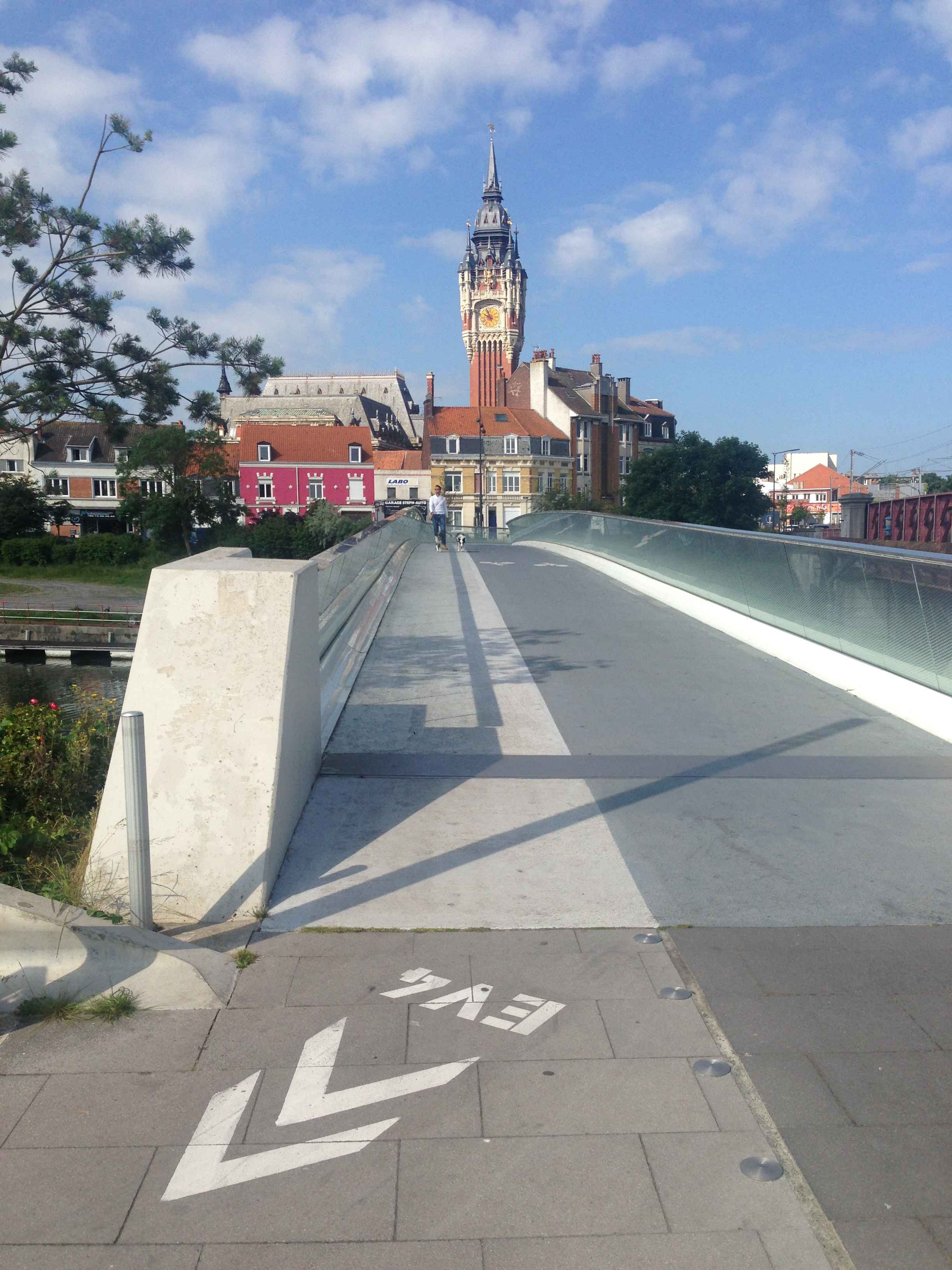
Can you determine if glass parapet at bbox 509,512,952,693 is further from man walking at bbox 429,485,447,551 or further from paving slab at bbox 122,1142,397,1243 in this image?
man walking at bbox 429,485,447,551

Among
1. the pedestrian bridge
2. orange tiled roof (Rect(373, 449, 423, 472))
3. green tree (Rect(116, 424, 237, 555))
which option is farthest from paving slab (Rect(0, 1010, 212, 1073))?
orange tiled roof (Rect(373, 449, 423, 472))

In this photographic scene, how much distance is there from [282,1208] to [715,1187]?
114cm

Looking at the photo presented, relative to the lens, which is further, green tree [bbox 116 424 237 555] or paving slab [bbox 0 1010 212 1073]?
green tree [bbox 116 424 237 555]

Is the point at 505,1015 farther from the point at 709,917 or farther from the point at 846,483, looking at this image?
the point at 846,483

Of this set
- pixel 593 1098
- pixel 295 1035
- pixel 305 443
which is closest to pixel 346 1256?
pixel 593 1098

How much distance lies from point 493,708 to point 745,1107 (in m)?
5.45

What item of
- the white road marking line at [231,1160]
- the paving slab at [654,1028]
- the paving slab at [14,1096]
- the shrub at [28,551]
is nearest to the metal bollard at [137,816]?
the paving slab at [14,1096]

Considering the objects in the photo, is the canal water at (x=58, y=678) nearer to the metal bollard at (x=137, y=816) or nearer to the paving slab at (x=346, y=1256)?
the metal bollard at (x=137, y=816)

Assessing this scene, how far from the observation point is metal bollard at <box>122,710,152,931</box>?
4.30 meters

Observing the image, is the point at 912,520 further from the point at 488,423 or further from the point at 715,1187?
the point at 488,423

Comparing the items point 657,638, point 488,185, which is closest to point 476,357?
point 488,185

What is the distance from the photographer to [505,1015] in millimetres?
3846

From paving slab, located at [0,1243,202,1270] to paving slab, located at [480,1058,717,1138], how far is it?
900 millimetres

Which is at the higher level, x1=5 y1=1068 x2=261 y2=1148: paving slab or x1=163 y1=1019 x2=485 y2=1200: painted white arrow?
x1=163 y1=1019 x2=485 y2=1200: painted white arrow
